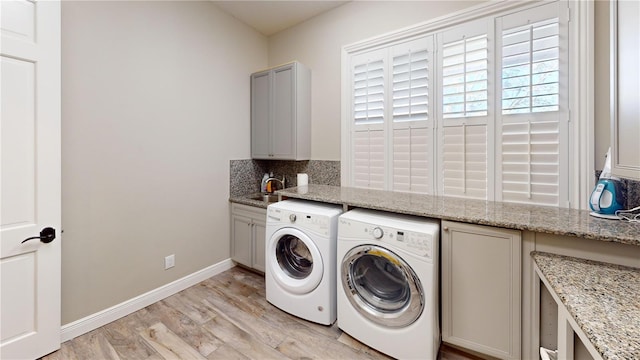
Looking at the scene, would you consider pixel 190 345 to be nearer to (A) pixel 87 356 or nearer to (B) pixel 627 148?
(A) pixel 87 356

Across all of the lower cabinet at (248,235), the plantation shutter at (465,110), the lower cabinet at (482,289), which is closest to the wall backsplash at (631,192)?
the plantation shutter at (465,110)

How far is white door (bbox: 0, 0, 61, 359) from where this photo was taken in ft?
4.93

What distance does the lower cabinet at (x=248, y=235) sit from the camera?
2674mm

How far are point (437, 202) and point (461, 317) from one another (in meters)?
0.79

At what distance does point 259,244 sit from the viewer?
8.82 feet

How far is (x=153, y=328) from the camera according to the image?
196cm

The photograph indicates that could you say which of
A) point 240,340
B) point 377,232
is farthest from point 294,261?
point 377,232

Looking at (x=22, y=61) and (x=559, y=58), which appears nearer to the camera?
(x=22, y=61)

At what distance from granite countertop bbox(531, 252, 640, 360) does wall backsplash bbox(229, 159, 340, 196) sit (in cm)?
192

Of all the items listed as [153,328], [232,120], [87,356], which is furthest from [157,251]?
[232,120]

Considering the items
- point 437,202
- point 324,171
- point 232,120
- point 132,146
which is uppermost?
point 232,120

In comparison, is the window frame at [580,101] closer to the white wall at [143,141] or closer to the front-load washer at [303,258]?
the front-load washer at [303,258]

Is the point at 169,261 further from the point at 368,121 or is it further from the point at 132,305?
the point at 368,121

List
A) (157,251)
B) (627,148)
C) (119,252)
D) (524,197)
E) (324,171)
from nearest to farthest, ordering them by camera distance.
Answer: (627,148) < (524,197) < (119,252) < (157,251) < (324,171)
